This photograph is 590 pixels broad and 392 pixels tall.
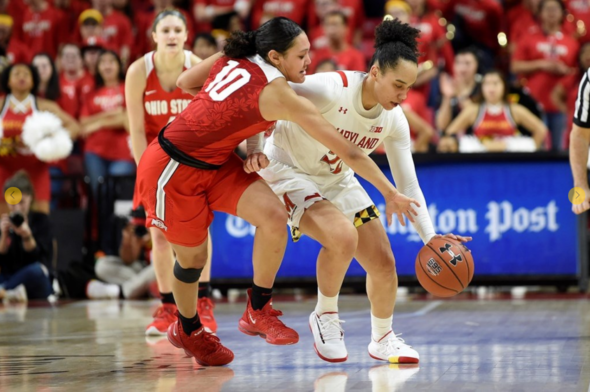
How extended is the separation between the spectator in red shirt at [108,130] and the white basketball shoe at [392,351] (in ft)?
18.7

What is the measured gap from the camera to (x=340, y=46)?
10547 millimetres

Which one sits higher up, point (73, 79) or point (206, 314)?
point (73, 79)

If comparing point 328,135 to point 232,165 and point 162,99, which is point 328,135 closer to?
point 232,165

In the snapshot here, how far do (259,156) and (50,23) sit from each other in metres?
8.52

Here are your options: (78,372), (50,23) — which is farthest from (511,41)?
(78,372)

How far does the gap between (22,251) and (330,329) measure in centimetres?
505

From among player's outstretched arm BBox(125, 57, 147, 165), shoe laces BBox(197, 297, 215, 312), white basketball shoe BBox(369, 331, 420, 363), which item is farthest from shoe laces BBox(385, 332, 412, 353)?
player's outstretched arm BBox(125, 57, 147, 165)

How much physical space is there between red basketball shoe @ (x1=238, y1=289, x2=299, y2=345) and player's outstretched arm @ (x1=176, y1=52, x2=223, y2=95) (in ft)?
3.66

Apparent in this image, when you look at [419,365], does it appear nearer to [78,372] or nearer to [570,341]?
[570,341]

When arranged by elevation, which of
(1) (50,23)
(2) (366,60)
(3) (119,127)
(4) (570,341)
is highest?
(1) (50,23)

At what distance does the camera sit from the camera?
354 inches

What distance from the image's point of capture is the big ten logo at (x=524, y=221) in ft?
28.9

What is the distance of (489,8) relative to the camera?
11609 mm

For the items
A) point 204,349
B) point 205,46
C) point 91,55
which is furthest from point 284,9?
point 204,349
